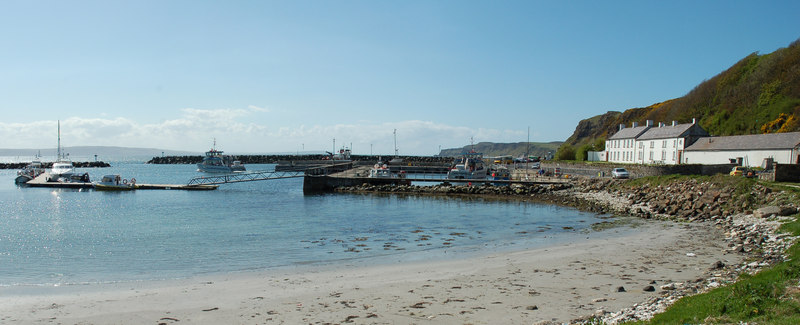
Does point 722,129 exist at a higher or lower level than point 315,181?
higher

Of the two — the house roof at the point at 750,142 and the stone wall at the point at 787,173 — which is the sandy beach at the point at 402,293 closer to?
the stone wall at the point at 787,173

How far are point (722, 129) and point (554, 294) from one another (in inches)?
3368

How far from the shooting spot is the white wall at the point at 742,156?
44775 millimetres

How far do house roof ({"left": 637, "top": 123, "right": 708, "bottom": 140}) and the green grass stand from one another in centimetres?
5585

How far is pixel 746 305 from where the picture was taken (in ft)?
28.4

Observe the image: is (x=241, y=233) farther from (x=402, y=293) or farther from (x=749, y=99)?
(x=749, y=99)

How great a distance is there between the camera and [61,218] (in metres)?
33.9

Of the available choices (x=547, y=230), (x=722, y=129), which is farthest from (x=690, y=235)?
(x=722, y=129)

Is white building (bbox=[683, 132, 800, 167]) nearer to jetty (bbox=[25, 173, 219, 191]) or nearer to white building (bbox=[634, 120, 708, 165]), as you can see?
white building (bbox=[634, 120, 708, 165])

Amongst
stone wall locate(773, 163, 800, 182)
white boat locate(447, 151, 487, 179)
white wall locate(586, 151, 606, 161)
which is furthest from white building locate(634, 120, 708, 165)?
stone wall locate(773, 163, 800, 182)

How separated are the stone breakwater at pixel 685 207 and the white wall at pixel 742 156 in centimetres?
1458

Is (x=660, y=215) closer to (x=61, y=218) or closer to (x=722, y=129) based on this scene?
(x=61, y=218)

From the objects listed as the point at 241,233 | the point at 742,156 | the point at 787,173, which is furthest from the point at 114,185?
the point at 742,156

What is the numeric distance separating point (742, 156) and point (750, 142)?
169cm
